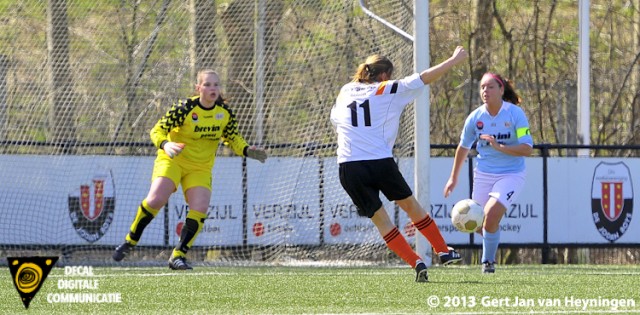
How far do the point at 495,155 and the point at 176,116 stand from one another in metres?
2.66

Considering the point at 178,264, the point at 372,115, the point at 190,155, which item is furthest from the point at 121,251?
the point at 372,115

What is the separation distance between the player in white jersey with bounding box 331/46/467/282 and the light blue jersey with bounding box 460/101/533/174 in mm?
1634

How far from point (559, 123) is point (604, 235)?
13.4 ft

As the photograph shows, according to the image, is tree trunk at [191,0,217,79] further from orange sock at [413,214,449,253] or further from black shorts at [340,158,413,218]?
orange sock at [413,214,449,253]

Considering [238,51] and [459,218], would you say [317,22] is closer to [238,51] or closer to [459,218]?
[238,51]

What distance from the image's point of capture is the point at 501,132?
9.80 meters

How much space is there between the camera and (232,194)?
1279 centimetres

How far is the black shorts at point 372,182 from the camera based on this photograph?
27.0 feet

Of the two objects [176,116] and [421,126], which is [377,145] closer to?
[176,116]

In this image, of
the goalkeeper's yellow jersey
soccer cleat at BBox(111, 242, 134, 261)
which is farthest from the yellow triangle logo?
the goalkeeper's yellow jersey

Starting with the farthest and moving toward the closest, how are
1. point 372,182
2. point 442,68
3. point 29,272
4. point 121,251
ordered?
point 121,251 → point 372,182 → point 442,68 → point 29,272

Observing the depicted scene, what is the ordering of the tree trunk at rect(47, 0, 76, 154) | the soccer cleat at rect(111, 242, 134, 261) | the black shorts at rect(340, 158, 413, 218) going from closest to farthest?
the black shorts at rect(340, 158, 413, 218) → the soccer cleat at rect(111, 242, 134, 261) → the tree trunk at rect(47, 0, 76, 154)

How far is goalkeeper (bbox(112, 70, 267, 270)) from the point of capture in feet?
31.9

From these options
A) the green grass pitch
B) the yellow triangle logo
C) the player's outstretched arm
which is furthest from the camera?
the player's outstretched arm
